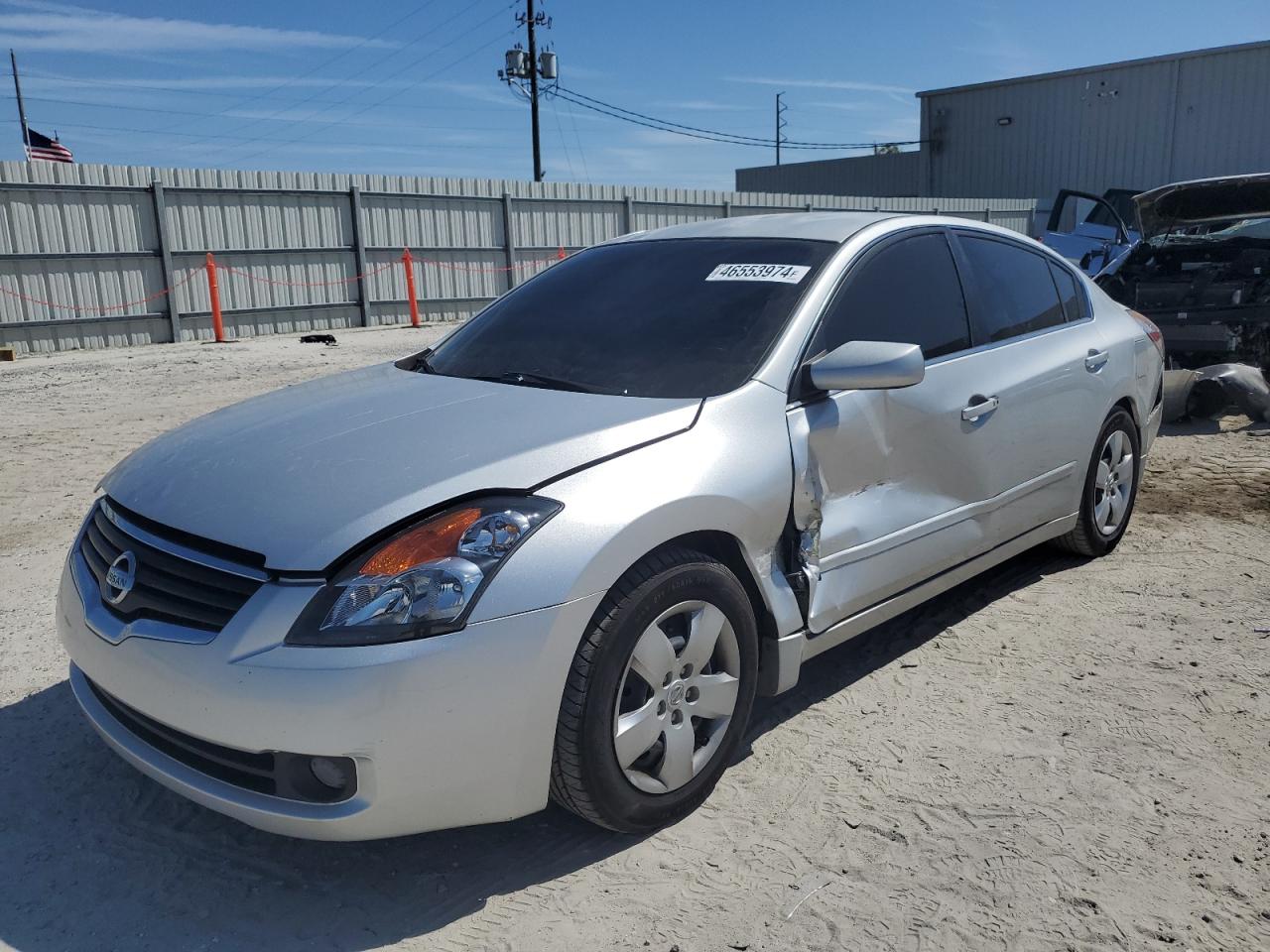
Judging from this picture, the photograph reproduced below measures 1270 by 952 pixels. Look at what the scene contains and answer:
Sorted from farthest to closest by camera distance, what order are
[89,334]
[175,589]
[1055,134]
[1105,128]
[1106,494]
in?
[1055,134]
[1105,128]
[89,334]
[1106,494]
[175,589]

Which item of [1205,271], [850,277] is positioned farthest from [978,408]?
[1205,271]

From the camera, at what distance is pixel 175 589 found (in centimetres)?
245

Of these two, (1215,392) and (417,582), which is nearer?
(417,582)

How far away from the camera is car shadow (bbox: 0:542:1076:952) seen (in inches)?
93.0

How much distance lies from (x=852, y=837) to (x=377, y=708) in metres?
1.29

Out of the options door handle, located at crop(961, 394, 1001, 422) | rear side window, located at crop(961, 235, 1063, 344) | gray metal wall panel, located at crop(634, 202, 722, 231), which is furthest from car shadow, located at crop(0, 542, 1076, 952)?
gray metal wall panel, located at crop(634, 202, 722, 231)

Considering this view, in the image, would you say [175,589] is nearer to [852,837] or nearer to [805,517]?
[805,517]

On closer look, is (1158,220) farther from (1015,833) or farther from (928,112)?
(928,112)

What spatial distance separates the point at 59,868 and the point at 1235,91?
33.6 meters

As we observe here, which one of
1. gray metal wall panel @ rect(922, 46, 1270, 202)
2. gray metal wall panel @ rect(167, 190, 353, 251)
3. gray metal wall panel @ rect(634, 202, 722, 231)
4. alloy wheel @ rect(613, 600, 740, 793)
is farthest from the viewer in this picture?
gray metal wall panel @ rect(922, 46, 1270, 202)

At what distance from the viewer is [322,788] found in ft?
7.55

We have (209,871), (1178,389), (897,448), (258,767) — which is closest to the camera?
(258,767)

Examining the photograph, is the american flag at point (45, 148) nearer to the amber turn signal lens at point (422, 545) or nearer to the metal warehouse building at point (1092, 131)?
the amber turn signal lens at point (422, 545)

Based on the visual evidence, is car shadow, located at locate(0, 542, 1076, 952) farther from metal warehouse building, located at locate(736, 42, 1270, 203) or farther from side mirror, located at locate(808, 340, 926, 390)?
metal warehouse building, located at locate(736, 42, 1270, 203)
